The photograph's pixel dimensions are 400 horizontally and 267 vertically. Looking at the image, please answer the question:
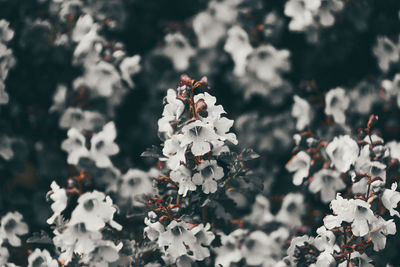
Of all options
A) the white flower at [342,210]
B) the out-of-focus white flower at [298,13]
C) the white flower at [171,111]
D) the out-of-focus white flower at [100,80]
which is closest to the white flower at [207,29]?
the out-of-focus white flower at [298,13]

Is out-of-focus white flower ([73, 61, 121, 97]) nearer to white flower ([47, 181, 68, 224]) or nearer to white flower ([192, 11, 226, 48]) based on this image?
white flower ([192, 11, 226, 48])

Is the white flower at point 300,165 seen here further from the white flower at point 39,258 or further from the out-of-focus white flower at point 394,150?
the white flower at point 39,258

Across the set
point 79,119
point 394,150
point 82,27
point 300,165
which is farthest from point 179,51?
point 394,150

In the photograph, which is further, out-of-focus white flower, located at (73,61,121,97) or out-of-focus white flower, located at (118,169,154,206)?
out-of-focus white flower, located at (73,61,121,97)

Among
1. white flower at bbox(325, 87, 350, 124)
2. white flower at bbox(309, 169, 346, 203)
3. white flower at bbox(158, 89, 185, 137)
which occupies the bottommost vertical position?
white flower at bbox(158, 89, 185, 137)

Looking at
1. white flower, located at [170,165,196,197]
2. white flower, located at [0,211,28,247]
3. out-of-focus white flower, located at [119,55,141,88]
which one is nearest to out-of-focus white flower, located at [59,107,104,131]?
out-of-focus white flower, located at [119,55,141,88]

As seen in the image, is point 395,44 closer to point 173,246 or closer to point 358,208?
point 358,208
